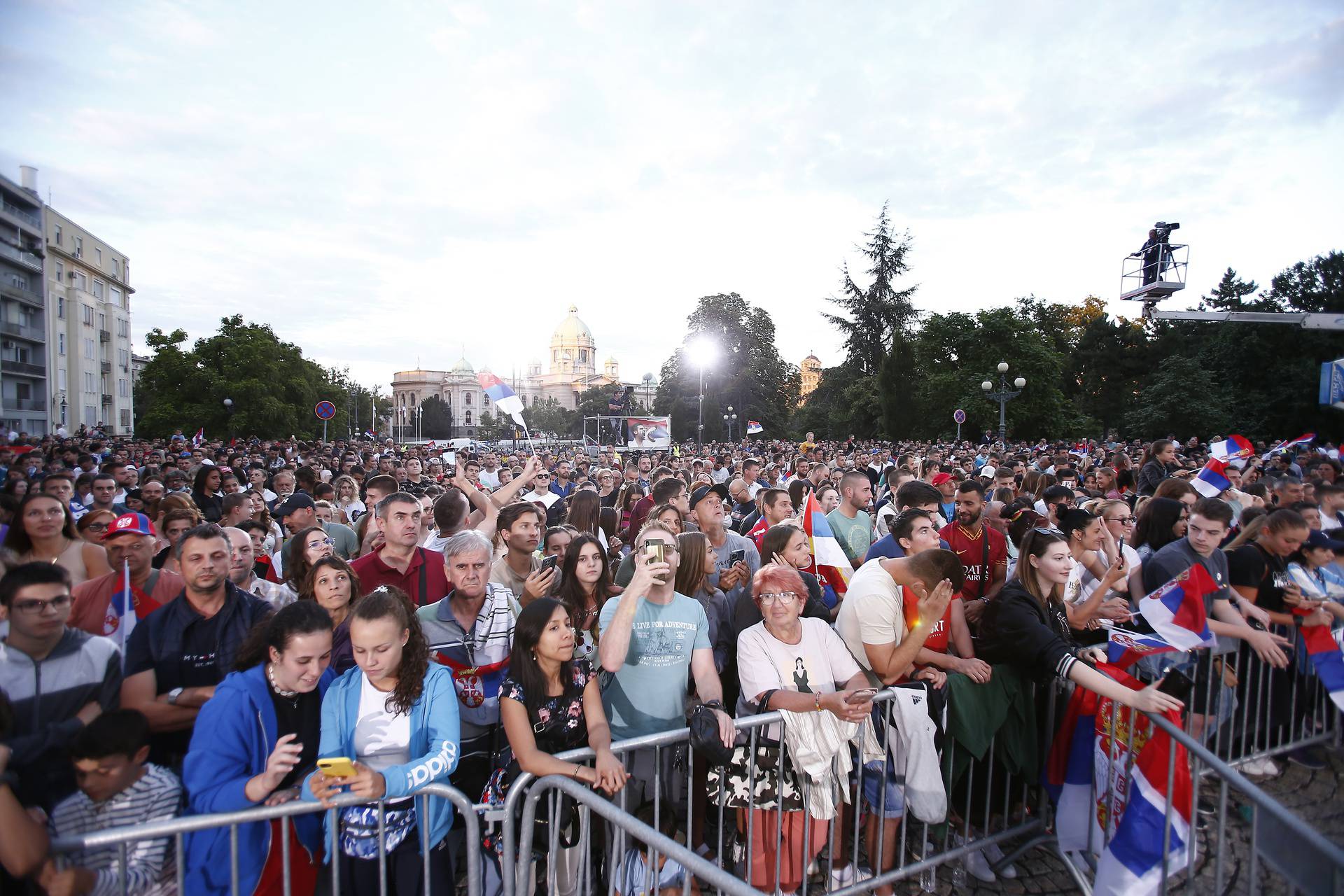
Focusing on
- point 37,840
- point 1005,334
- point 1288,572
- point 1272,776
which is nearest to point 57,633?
point 37,840

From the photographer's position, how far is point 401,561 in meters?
4.21

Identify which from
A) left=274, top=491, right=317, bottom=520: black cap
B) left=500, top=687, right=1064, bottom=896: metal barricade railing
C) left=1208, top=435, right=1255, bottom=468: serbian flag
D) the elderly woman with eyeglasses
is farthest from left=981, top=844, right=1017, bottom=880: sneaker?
left=1208, top=435, right=1255, bottom=468: serbian flag

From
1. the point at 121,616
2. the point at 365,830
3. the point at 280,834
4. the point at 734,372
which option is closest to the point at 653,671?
the point at 365,830

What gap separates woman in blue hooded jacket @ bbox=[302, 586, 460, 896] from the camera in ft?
8.09

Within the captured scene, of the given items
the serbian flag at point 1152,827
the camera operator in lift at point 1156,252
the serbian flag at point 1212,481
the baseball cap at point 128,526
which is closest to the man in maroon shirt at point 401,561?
the baseball cap at point 128,526

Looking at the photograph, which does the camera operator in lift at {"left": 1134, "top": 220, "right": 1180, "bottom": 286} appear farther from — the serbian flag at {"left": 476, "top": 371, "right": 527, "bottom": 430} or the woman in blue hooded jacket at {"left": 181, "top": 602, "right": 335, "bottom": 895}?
the woman in blue hooded jacket at {"left": 181, "top": 602, "right": 335, "bottom": 895}

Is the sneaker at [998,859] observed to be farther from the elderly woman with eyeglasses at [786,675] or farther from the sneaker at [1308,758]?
the sneaker at [1308,758]

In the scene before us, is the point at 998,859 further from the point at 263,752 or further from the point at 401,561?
the point at 401,561

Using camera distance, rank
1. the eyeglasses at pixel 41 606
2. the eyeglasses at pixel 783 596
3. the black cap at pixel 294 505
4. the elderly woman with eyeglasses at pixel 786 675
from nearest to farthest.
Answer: the eyeglasses at pixel 41 606 → the elderly woman with eyeglasses at pixel 786 675 → the eyeglasses at pixel 783 596 → the black cap at pixel 294 505

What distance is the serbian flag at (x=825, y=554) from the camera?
498cm

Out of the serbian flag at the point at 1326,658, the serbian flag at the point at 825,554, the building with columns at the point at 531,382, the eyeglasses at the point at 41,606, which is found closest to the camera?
the eyeglasses at the point at 41,606

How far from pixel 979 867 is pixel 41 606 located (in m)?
4.44

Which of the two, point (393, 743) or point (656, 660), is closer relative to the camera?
point (393, 743)

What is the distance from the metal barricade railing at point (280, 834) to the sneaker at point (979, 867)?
259 centimetres
